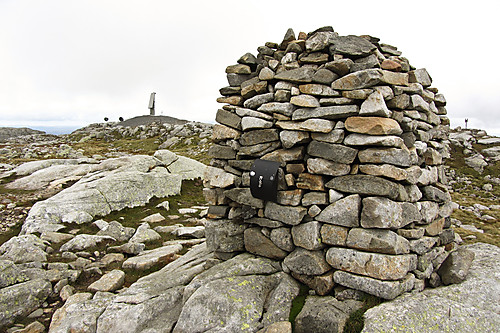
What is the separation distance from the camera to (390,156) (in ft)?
22.2

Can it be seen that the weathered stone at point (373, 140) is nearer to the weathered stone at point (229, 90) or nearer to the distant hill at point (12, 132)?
the weathered stone at point (229, 90)

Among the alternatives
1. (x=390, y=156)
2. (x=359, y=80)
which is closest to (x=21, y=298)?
(x=390, y=156)

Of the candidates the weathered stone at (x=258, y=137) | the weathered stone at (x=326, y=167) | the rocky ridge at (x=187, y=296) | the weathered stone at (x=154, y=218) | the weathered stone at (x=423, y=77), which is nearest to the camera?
the rocky ridge at (x=187, y=296)

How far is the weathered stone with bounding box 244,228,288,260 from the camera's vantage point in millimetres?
8156

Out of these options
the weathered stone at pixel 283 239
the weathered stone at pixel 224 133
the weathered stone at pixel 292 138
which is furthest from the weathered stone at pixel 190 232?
the weathered stone at pixel 292 138

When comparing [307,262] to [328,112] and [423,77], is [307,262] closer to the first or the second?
[328,112]

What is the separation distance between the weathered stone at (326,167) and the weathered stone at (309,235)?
4.25ft

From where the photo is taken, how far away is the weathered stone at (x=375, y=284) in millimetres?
6445

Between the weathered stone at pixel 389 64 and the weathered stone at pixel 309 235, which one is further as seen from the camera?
the weathered stone at pixel 389 64

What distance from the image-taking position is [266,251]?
8336 millimetres

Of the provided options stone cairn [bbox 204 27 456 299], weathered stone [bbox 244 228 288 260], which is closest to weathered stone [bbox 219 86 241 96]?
stone cairn [bbox 204 27 456 299]

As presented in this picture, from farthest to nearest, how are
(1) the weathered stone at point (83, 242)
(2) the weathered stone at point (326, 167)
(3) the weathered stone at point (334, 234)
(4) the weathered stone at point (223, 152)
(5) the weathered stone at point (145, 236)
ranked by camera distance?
(5) the weathered stone at point (145, 236) → (1) the weathered stone at point (83, 242) → (4) the weathered stone at point (223, 152) → (2) the weathered stone at point (326, 167) → (3) the weathered stone at point (334, 234)

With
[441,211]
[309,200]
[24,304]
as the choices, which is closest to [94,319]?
[24,304]

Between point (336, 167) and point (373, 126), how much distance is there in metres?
1.27
